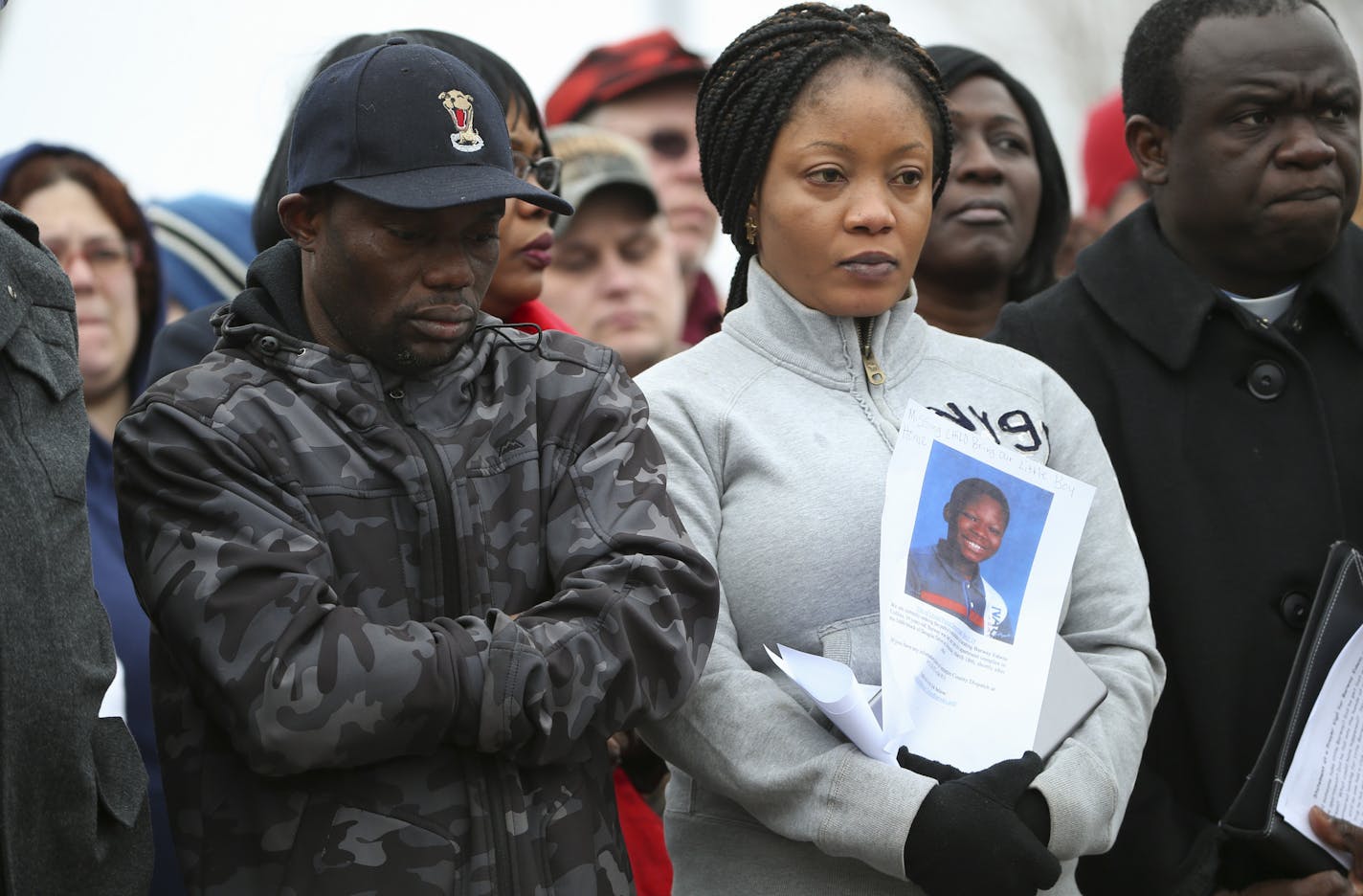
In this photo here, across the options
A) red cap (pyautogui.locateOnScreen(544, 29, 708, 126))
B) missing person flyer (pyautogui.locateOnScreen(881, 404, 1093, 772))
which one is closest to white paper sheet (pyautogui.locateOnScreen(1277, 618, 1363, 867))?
missing person flyer (pyautogui.locateOnScreen(881, 404, 1093, 772))

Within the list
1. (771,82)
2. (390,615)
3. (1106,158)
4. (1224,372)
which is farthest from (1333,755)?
(1106,158)

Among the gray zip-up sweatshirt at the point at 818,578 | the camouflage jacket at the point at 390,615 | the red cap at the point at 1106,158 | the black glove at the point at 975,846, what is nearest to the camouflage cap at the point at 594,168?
the gray zip-up sweatshirt at the point at 818,578

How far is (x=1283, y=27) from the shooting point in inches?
139

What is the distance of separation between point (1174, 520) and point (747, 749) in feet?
3.68

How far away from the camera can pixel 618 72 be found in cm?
588

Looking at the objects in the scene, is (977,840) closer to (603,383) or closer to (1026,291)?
(603,383)

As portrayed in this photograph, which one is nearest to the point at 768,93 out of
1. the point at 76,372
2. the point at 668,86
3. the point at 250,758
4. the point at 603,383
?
the point at 603,383

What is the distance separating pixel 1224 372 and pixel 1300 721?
0.73m

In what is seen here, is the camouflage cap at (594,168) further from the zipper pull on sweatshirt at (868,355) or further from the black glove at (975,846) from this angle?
the black glove at (975,846)

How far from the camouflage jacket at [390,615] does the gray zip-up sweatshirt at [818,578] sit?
10.1 inches

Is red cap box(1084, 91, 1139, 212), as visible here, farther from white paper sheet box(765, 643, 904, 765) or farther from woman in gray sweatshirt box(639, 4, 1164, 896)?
white paper sheet box(765, 643, 904, 765)

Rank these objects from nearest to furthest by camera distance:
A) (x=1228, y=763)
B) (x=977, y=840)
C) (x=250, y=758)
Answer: (x=250, y=758) < (x=977, y=840) < (x=1228, y=763)

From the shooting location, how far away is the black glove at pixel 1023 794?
2725mm

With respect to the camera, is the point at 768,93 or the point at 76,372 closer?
the point at 76,372
